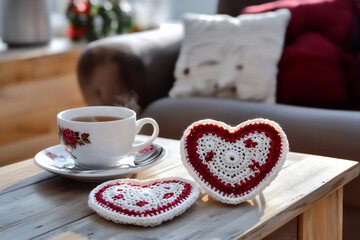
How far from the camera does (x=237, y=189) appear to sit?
0.77 metres

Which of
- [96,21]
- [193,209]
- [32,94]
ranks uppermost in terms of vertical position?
[96,21]

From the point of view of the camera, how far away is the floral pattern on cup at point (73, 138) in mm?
837

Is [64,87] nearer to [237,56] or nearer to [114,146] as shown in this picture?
[237,56]

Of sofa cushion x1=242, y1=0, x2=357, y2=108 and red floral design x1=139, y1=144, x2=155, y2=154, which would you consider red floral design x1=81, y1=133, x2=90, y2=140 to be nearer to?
red floral design x1=139, y1=144, x2=155, y2=154

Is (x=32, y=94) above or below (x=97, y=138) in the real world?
below

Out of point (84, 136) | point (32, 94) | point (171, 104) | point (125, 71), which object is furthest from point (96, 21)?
point (84, 136)

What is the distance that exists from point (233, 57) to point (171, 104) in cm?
25

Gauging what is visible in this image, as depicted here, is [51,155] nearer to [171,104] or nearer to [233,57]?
[171,104]

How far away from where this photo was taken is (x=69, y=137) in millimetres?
850

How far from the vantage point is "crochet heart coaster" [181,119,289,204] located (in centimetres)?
77

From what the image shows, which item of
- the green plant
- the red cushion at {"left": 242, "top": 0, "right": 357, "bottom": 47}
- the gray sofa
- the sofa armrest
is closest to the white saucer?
the gray sofa

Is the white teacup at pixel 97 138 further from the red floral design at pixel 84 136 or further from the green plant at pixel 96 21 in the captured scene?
the green plant at pixel 96 21

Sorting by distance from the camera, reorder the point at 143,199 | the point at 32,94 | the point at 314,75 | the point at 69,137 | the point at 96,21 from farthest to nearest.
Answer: the point at 96,21, the point at 32,94, the point at 314,75, the point at 69,137, the point at 143,199

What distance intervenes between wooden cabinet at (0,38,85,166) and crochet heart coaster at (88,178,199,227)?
1.54m
